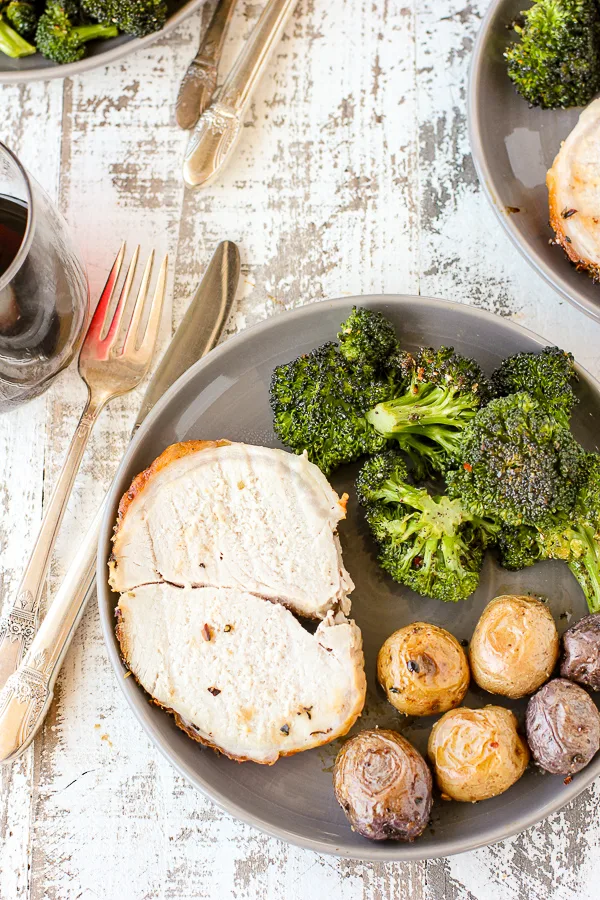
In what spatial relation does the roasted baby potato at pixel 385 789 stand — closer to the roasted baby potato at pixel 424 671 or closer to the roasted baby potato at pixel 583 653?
the roasted baby potato at pixel 424 671

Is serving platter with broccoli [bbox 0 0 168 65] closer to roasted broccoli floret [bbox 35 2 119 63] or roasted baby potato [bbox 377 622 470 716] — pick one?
roasted broccoli floret [bbox 35 2 119 63]

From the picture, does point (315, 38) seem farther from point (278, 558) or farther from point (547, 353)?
point (278, 558)

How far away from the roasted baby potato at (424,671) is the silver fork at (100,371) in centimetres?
115

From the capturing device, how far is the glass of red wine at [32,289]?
225 cm

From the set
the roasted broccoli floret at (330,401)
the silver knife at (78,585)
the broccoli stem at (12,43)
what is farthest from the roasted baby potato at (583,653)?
the broccoli stem at (12,43)

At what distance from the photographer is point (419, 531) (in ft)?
7.63

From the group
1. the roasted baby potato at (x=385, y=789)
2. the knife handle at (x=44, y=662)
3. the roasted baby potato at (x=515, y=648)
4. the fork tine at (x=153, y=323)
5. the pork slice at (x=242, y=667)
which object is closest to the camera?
the roasted baby potato at (x=385, y=789)

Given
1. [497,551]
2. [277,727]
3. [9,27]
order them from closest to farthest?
[277,727]
[497,551]
[9,27]

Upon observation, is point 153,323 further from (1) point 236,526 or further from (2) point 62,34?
(2) point 62,34

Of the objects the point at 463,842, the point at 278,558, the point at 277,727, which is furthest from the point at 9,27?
the point at 463,842

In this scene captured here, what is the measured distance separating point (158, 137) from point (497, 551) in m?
1.89

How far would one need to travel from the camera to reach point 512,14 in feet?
8.58

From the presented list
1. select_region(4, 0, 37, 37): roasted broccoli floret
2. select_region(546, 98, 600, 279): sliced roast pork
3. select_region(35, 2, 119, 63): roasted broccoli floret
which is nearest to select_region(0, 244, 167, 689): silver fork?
select_region(35, 2, 119, 63): roasted broccoli floret

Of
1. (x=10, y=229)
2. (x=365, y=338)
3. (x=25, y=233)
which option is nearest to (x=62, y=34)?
(x=10, y=229)
